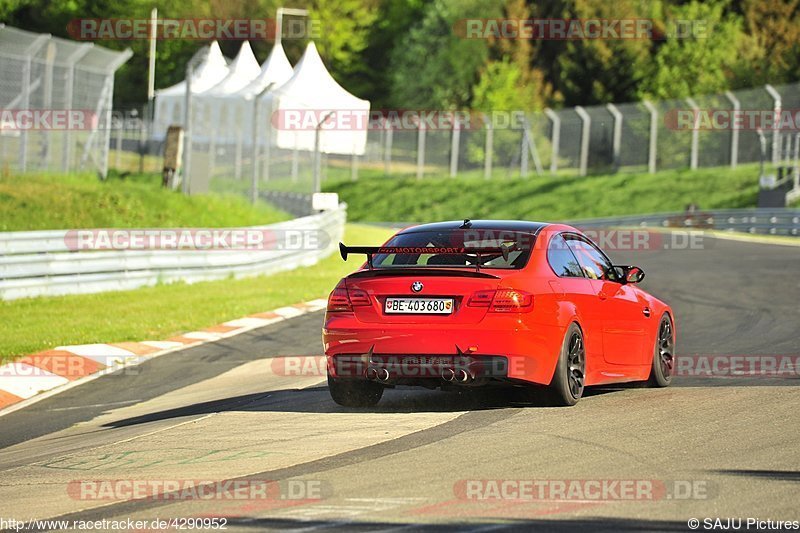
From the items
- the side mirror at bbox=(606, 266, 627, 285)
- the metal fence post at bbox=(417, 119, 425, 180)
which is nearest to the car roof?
the side mirror at bbox=(606, 266, 627, 285)

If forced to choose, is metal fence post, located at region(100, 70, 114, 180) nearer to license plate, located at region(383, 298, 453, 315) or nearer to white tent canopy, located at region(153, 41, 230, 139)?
white tent canopy, located at region(153, 41, 230, 139)

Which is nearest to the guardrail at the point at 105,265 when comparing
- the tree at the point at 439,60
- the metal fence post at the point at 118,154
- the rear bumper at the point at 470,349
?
the metal fence post at the point at 118,154

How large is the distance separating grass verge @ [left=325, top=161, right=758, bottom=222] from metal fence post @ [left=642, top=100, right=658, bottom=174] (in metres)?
0.39

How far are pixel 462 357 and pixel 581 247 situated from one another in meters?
2.01

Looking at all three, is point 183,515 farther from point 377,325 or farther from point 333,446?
point 377,325

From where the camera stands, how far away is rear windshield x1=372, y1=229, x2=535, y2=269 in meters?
9.48

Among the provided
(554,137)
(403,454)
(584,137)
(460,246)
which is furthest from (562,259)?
(554,137)

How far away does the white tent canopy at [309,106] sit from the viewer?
139 feet

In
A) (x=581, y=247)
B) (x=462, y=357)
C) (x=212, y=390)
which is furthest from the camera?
(x=212, y=390)

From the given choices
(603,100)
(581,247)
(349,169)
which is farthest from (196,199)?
(603,100)

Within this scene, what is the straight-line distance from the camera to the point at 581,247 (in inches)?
420

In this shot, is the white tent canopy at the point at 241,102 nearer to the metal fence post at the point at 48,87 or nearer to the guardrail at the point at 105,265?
the metal fence post at the point at 48,87

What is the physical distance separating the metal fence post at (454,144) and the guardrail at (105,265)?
30.8m

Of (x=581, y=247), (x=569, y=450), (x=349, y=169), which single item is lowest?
(x=349, y=169)
